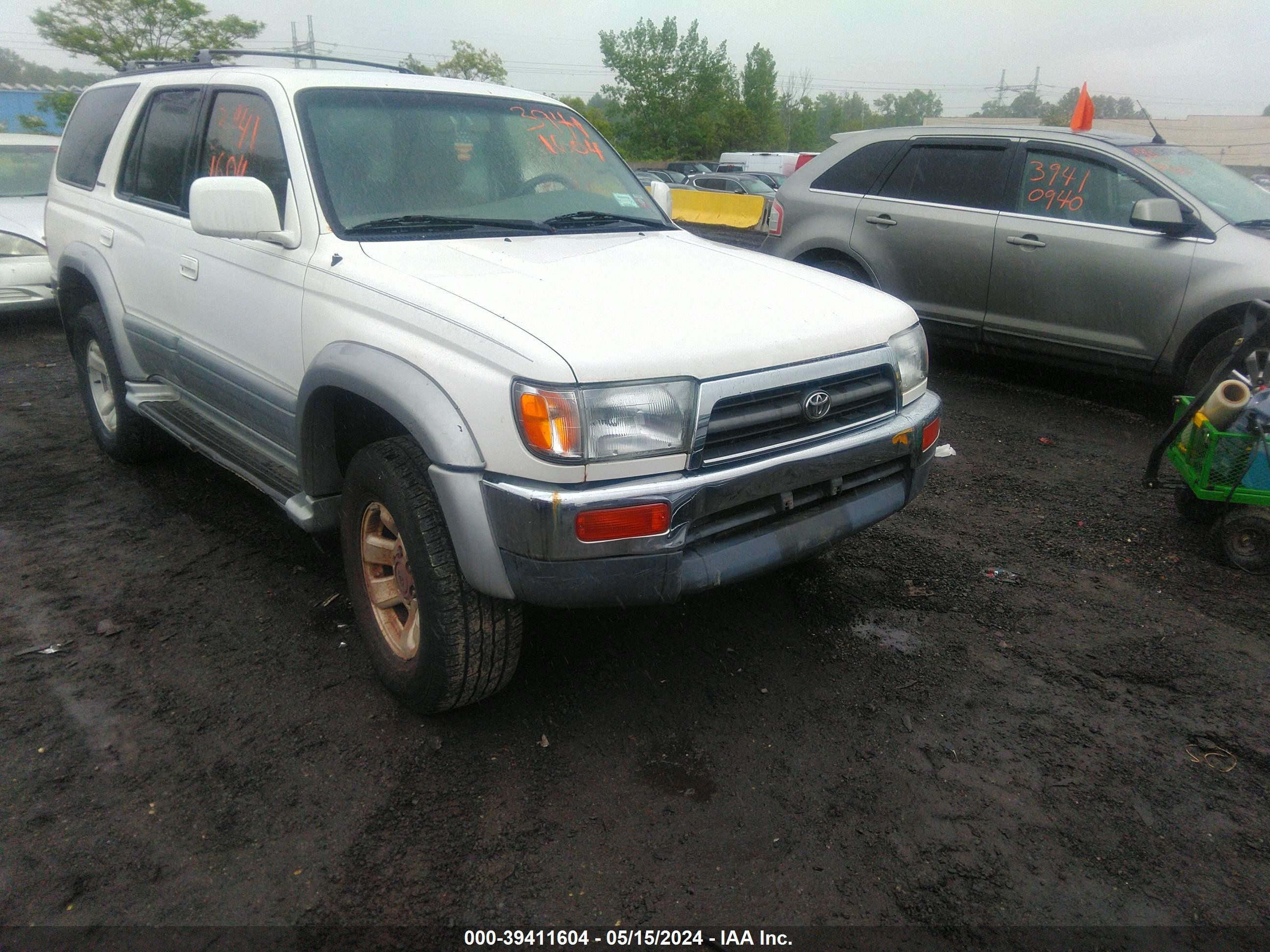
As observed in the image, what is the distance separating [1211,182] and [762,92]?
206 ft

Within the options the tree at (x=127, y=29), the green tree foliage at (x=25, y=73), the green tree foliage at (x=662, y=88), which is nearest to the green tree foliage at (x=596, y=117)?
the green tree foliage at (x=662, y=88)

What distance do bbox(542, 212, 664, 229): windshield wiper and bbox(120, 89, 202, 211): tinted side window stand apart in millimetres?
1573

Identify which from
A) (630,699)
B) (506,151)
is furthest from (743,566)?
(506,151)

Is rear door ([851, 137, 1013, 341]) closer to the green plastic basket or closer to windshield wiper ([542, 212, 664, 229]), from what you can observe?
the green plastic basket

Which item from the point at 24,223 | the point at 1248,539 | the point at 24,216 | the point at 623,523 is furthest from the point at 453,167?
the point at 24,216

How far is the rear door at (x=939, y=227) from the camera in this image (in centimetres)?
625

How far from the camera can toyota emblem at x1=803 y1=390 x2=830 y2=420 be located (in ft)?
8.46

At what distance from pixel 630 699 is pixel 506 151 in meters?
2.15

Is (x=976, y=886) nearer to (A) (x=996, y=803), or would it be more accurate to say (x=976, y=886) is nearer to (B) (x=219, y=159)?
(A) (x=996, y=803)

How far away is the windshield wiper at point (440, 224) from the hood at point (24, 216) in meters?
6.53

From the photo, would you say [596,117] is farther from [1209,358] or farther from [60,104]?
[1209,358]

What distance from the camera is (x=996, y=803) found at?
8.14ft

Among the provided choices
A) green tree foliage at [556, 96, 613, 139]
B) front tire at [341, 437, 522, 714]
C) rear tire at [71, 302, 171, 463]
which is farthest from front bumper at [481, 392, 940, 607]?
green tree foliage at [556, 96, 613, 139]

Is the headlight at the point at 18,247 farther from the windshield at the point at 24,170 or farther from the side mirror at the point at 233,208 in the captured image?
the side mirror at the point at 233,208
